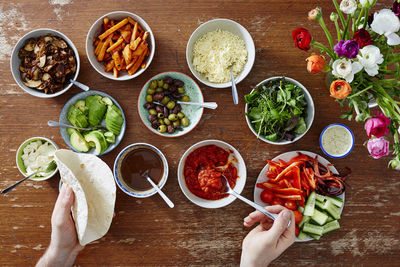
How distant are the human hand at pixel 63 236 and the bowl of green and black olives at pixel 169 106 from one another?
0.68 m

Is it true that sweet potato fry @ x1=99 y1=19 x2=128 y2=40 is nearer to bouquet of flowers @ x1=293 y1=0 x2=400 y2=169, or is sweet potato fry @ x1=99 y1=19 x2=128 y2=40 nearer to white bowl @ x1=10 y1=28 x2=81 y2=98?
white bowl @ x1=10 y1=28 x2=81 y2=98

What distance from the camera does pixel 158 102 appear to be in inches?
81.7

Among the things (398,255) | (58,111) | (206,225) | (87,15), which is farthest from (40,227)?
(398,255)

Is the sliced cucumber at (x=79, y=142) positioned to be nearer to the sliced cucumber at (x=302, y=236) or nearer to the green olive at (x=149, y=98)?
the green olive at (x=149, y=98)

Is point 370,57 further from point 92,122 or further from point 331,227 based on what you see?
point 92,122

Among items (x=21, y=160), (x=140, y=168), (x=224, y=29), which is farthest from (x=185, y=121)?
(x=21, y=160)

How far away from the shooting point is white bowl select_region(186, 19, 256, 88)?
1994 millimetres

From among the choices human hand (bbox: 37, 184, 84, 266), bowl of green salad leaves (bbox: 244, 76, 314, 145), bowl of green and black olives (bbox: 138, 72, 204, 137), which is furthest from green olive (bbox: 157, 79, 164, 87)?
human hand (bbox: 37, 184, 84, 266)

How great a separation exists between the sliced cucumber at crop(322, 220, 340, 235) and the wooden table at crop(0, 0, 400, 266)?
234mm

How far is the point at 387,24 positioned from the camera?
48.6 inches

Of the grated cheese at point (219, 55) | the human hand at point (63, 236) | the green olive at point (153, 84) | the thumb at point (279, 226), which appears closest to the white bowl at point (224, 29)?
the grated cheese at point (219, 55)

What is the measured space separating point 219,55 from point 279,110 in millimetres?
531

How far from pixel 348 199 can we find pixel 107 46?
195 cm

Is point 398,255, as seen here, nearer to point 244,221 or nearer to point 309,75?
point 244,221
